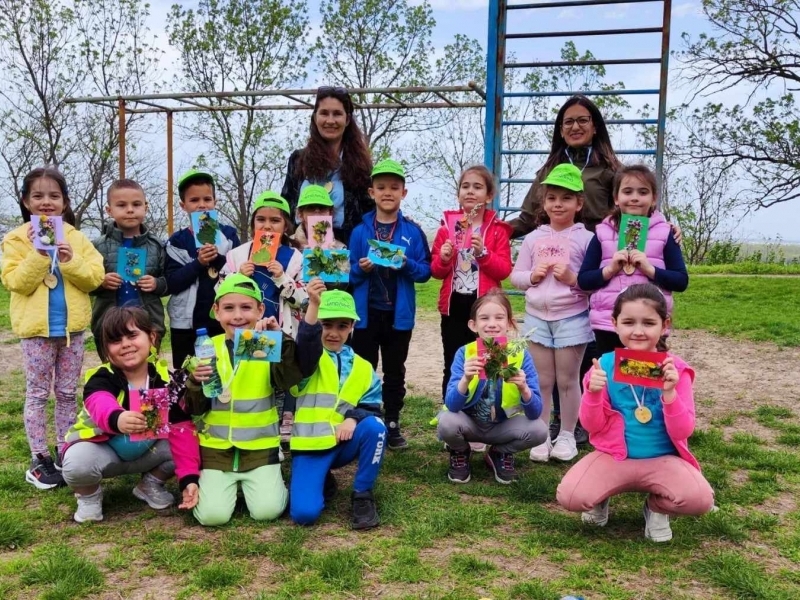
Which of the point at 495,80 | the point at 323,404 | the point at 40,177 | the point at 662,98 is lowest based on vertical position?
the point at 323,404

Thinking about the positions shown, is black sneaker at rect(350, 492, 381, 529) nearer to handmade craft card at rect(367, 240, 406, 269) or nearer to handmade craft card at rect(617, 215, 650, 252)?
handmade craft card at rect(367, 240, 406, 269)

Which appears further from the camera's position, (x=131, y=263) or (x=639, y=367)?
(x=131, y=263)

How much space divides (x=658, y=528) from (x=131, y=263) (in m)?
3.33

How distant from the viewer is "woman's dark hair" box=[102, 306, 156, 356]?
3.53 metres

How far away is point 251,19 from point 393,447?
18.5 metres

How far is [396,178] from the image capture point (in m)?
4.43

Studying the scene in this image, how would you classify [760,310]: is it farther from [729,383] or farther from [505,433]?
[505,433]

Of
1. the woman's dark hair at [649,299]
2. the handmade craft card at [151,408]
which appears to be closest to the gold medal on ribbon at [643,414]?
the woman's dark hair at [649,299]

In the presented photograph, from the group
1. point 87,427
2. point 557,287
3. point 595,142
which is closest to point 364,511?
point 87,427

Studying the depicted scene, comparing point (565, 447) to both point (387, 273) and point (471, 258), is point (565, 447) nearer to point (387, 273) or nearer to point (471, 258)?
point (471, 258)

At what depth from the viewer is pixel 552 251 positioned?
434 cm

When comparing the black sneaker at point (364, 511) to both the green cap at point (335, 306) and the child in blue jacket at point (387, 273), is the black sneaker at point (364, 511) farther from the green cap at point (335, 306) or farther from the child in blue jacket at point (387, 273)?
the child in blue jacket at point (387, 273)

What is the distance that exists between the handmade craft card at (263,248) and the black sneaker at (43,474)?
1.70m

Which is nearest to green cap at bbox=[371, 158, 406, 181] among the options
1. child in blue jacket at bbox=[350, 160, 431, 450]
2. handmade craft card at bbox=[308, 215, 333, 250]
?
child in blue jacket at bbox=[350, 160, 431, 450]
